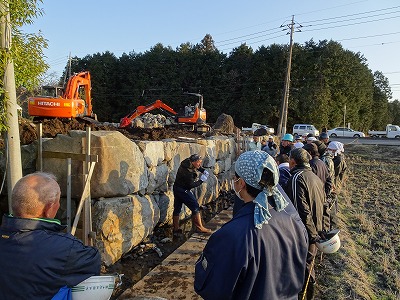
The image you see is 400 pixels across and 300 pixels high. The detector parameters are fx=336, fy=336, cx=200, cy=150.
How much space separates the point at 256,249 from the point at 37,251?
3.82ft

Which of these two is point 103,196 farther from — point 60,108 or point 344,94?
point 344,94

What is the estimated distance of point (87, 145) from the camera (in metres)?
5.09

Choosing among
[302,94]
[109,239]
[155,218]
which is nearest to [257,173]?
[109,239]

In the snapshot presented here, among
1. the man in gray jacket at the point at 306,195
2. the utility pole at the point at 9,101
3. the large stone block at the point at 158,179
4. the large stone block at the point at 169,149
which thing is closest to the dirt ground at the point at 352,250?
the large stone block at the point at 158,179

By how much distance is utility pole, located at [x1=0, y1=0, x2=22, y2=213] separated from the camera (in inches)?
146

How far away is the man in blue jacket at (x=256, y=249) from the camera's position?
173 centimetres

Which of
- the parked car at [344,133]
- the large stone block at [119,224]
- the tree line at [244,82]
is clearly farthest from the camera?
the tree line at [244,82]

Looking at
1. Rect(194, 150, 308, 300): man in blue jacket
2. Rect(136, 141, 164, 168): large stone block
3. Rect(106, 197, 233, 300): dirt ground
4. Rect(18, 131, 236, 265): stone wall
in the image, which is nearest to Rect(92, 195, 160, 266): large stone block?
Rect(18, 131, 236, 265): stone wall

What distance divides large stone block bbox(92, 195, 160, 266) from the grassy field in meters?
3.16

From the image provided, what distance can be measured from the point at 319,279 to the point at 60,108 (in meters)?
7.34

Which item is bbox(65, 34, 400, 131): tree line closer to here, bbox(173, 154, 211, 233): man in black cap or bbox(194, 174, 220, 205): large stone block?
bbox(194, 174, 220, 205): large stone block

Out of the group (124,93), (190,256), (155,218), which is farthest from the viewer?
(124,93)

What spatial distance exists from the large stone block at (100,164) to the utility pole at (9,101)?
1.37 metres

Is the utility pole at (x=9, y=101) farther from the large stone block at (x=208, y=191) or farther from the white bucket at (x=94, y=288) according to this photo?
the large stone block at (x=208, y=191)
